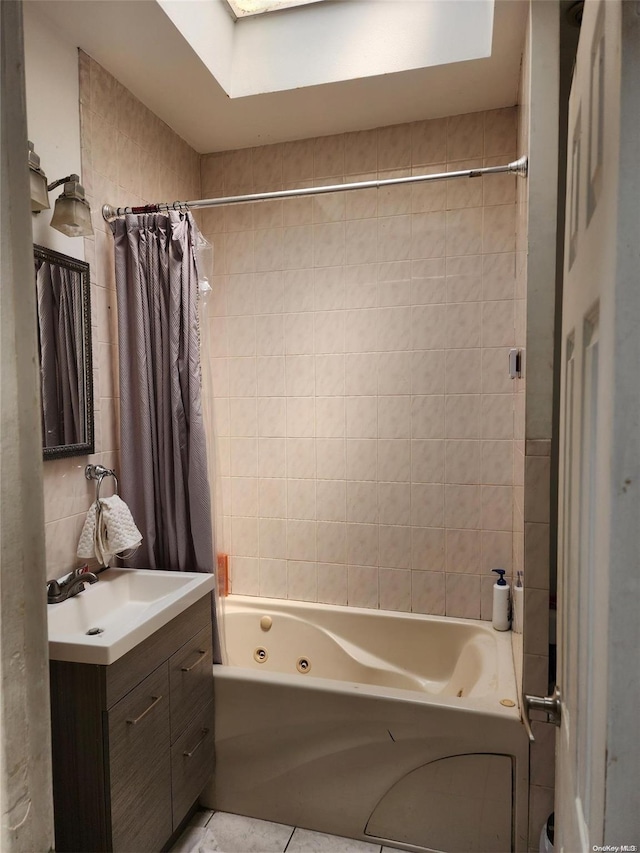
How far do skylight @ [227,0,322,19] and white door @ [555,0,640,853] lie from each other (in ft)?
6.14

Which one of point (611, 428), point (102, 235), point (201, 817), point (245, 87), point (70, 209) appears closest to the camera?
point (611, 428)

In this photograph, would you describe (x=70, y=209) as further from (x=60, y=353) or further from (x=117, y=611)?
(x=117, y=611)

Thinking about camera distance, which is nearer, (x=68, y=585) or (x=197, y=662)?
(x=68, y=585)

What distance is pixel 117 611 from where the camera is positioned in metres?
1.89

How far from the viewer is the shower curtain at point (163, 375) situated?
2.05 meters

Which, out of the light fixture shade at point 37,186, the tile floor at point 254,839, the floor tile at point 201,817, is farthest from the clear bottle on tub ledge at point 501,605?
the light fixture shade at point 37,186

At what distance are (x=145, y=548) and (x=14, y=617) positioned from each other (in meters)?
1.76

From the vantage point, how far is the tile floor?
1.80 meters

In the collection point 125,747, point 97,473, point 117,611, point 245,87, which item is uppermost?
point 245,87

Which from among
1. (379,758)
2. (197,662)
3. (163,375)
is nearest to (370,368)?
(163,375)

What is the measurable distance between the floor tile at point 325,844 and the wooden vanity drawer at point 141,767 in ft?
1.48

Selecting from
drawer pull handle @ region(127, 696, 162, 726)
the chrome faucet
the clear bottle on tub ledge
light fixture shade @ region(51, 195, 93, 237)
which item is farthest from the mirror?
the clear bottle on tub ledge

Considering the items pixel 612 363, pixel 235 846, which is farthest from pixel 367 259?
pixel 235 846

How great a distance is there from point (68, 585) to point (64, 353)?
77cm
